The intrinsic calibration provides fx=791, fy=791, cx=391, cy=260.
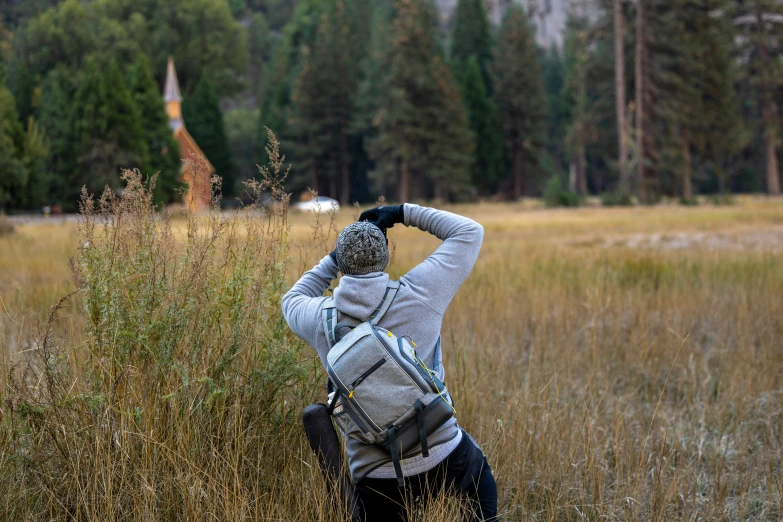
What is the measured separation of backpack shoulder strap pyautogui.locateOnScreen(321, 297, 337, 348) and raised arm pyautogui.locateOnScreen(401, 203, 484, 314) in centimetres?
28

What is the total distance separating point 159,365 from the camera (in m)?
3.31

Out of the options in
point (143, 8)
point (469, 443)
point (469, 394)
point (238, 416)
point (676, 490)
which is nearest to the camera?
Result: point (469, 443)

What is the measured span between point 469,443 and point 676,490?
53.2 inches

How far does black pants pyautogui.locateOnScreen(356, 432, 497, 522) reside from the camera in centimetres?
284

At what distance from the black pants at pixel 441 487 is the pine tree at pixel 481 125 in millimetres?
52366

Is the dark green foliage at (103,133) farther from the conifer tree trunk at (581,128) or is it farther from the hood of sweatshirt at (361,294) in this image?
the hood of sweatshirt at (361,294)

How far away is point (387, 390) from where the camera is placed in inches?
103

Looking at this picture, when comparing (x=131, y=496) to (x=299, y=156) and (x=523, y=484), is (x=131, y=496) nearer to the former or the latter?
(x=523, y=484)

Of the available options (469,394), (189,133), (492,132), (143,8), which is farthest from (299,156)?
(469,394)

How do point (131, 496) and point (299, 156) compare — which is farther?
point (299, 156)

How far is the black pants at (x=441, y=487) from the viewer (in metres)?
2.84

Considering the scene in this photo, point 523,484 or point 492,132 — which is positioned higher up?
point 492,132

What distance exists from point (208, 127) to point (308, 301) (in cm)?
5407

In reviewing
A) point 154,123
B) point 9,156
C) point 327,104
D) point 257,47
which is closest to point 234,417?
point 9,156
